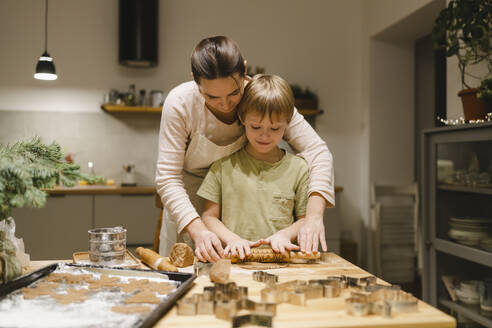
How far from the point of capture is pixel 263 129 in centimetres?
131

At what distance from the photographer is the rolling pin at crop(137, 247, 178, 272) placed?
1030 mm

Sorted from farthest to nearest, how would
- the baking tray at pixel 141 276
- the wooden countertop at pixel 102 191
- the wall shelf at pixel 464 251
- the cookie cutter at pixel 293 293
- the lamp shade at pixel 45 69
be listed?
the wooden countertop at pixel 102 191
the lamp shade at pixel 45 69
the wall shelf at pixel 464 251
the cookie cutter at pixel 293 293
the baking tray at pixel 141 276

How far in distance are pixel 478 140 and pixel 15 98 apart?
11.1 feet

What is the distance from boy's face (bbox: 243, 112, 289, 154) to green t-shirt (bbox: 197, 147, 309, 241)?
0.11 metres

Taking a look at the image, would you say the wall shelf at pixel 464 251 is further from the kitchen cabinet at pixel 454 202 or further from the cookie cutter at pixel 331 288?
the cookie cutter at pixel 331 288

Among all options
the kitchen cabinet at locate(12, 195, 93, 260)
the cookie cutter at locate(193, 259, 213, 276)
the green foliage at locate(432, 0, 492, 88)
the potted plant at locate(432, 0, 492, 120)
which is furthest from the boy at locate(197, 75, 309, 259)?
the kitchen cabinet at locate(12, 195, 93, 260)

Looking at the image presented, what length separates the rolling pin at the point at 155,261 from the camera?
40.6 inches

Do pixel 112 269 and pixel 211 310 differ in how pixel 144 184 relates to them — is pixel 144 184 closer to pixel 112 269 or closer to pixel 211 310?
pixel 112 269

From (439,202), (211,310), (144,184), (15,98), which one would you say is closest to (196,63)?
(211,310)

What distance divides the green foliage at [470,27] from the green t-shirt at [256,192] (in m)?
1.26

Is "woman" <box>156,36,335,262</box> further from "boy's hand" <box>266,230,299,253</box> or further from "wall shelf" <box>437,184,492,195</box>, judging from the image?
"wall shelf" <box>437,184,492,195</box>

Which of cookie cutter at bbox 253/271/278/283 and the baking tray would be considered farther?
cookie cutter at bbox 253/271/278/283

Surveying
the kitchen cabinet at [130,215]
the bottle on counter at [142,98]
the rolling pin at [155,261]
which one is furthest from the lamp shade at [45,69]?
the rolling pin at [155,261]

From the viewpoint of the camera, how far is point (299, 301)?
0.78 metres
